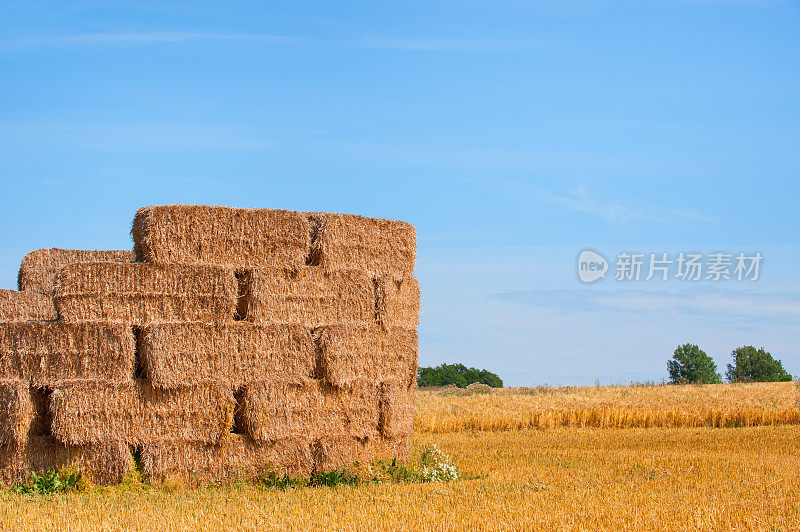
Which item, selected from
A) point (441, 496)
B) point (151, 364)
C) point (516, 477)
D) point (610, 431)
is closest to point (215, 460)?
point (151, 364)

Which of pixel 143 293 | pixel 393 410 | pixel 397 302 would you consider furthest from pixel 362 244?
pixel 143 293

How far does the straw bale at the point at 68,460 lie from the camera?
11398 mm

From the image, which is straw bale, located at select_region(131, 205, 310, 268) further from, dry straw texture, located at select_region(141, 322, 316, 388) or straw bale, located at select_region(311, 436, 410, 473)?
straw bale, located at select_region(311, 436, 410, 473)

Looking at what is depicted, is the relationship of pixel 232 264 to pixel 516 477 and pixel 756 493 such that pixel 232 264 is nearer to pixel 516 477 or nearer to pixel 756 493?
pixel 516 477

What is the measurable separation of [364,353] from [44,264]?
26.9 ft

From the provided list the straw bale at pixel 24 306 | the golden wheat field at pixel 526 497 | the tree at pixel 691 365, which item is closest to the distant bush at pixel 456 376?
the tree at pixel 691 365

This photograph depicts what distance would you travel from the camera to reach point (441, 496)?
36.2ft

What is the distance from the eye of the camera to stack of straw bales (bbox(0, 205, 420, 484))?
11.4m

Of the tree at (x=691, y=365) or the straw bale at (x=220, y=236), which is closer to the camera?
the straw bale at (x=220, y=236)

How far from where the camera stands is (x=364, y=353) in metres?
12.7

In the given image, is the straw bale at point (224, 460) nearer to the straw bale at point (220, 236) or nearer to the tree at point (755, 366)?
the straw bale at point (220, 236)

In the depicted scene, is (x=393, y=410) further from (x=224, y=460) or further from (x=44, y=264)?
(x=44, y=264)

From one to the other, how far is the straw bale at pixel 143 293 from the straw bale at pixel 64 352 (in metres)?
0.22

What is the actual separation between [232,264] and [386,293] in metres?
2.53
